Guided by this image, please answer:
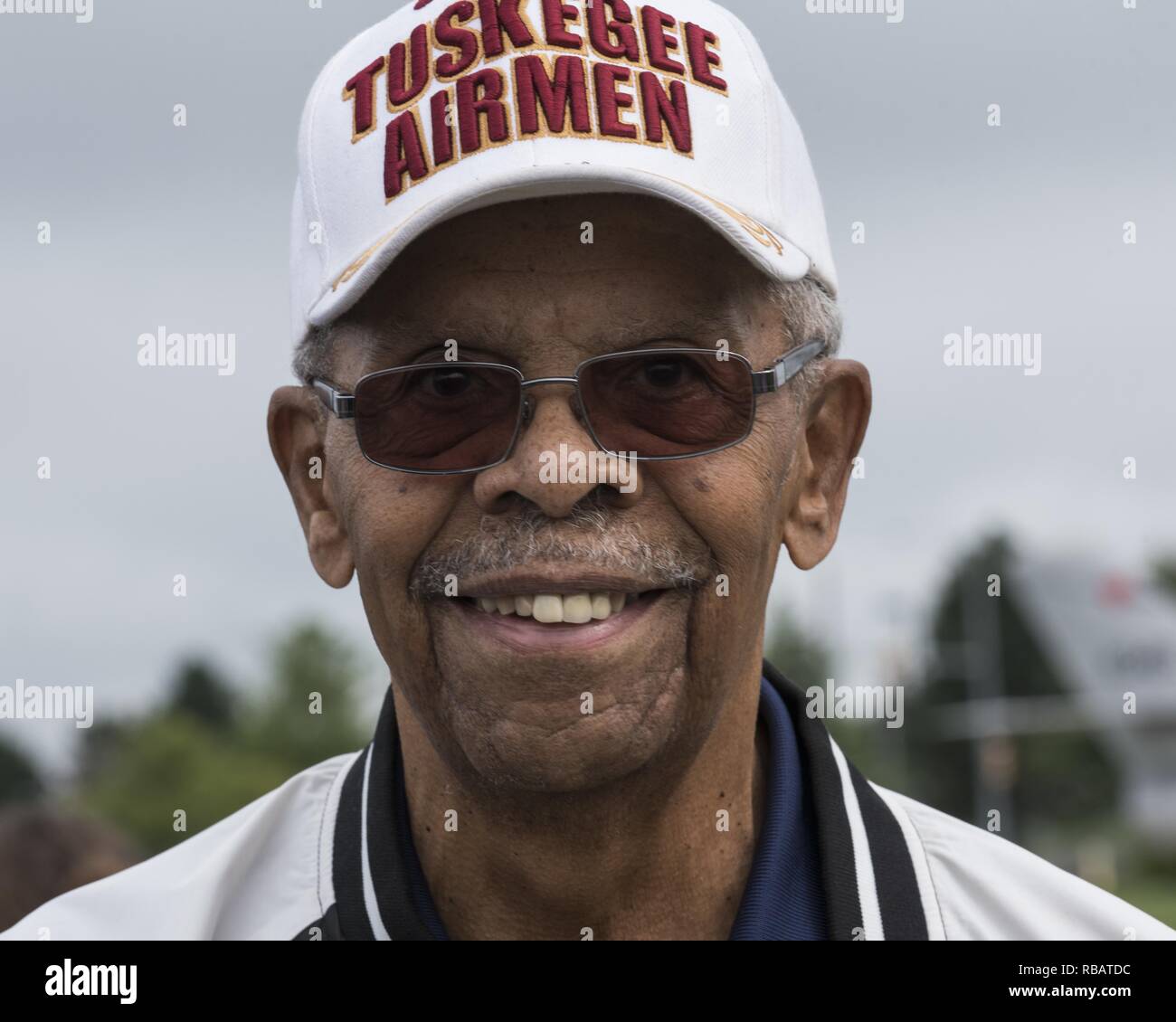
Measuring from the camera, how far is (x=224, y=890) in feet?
11.4

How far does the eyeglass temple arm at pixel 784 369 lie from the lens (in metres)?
3.13

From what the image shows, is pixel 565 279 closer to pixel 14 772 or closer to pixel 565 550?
pixel 565 550

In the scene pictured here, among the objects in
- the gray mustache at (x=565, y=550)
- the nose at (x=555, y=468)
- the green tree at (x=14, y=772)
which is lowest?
the green tree at (x=14, y=772)

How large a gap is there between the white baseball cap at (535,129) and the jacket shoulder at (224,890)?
1.09m

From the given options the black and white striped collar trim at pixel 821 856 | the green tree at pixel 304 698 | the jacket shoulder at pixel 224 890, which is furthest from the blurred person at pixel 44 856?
the green tree at pixel 304 698

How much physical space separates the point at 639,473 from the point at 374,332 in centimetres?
58

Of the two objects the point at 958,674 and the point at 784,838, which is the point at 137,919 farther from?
the point at 958,674

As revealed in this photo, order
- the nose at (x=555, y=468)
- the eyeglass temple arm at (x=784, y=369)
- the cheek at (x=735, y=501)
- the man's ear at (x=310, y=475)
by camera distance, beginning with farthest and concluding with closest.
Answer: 1. the man's ear at (x=310, y=475)
2. the eyeglass temple arm at (x=784, y=369)
3. the cheek at (x=735, y=501)
4. the nose at (x=555, y=468)

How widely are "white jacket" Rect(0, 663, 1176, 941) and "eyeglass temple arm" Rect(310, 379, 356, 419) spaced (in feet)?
2.27

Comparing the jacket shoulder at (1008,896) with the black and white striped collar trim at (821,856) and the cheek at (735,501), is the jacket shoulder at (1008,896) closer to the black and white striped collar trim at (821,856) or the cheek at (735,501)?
the black and white striped collar trim at (821,856)

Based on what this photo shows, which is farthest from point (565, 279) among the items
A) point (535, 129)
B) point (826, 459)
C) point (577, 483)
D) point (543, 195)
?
point (826, 459)

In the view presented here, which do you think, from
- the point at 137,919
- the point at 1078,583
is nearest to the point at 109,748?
the point at 1078,583

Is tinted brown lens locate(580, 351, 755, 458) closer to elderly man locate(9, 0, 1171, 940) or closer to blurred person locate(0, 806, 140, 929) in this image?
elderly man locate(9, 0, 1171, 940)

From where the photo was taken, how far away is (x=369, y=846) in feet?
10.9
